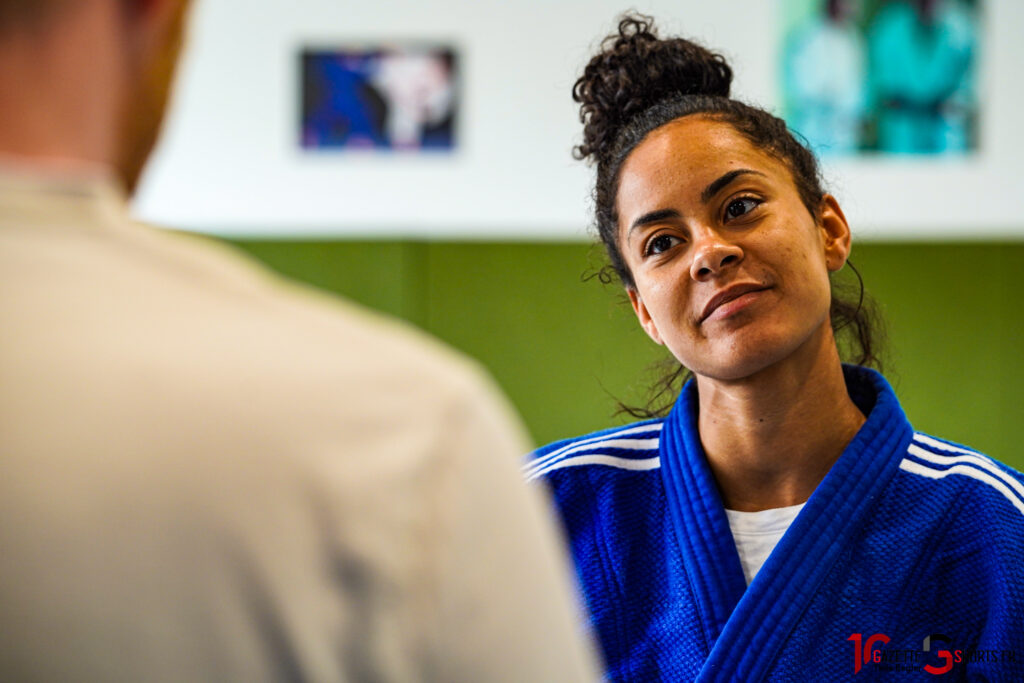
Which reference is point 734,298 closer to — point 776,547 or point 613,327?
point 776,547

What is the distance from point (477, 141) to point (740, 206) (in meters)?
2.15

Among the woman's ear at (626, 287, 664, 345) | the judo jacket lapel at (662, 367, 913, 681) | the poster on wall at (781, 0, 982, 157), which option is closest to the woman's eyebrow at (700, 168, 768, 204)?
the woman's ear at (626, 287, 664, 345)

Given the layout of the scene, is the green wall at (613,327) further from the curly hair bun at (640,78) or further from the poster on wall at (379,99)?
the curly hair bun at (640,78)

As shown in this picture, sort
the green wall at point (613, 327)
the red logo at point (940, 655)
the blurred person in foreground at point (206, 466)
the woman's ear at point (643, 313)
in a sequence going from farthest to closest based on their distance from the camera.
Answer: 1. the green wall at point (613, 327)
2. the woman's ear at point (643, 313)
3. the red logo at point (940, 655)
4. the blurred person in foreground at point (206, 466)

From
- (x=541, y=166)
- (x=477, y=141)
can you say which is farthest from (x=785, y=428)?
(x=477, y=141)

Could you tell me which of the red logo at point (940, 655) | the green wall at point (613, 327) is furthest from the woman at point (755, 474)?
the green wall at point (613, 327)

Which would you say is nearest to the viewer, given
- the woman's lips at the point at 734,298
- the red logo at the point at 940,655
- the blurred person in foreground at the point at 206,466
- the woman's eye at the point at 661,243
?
the blurred person in foreground at the point at 206,466

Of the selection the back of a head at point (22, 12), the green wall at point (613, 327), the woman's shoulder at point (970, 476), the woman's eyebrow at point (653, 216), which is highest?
the back of a head at point (22, 12)

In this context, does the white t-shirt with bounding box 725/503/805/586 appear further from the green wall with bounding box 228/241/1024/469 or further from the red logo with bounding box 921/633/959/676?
the green wall with bounding box 228/241/1024/469

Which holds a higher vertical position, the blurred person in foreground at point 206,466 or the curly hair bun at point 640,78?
the curly hair bun at point 640,78

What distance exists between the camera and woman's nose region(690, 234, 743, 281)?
127 cm

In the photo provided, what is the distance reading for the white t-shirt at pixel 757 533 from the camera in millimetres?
1255

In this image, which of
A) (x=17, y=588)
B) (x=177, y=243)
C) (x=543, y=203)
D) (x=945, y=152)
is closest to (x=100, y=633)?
(x=17, y=588)

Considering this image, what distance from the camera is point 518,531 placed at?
37cm
